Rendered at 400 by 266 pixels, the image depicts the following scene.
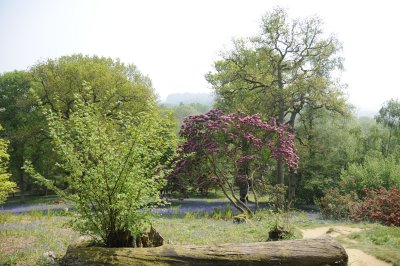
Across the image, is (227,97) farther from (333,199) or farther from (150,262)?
(150,262)

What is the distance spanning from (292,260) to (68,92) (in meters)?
24.4

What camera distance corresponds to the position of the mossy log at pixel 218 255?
6.95 metres

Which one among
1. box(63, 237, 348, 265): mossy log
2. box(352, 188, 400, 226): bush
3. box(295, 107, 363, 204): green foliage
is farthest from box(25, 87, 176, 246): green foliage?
box(295, 107, 363, 204): green foliage

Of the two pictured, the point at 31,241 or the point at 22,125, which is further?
the point at 22,125

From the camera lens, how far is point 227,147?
18.0 m

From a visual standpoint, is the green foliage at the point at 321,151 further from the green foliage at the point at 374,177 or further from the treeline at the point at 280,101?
the green foliage at the point at 374,177

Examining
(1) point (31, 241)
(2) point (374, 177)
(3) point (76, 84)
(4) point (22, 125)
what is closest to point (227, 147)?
(2) point (374, 177)

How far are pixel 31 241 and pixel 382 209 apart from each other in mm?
15198

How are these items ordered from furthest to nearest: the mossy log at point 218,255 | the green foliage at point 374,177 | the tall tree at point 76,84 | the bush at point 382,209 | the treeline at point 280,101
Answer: the tall tree at point 76,84 → the treeline at point 280,101 → the green foliage at point 374,177 → the bush at point 382,209 → the mossy log at point 218,255

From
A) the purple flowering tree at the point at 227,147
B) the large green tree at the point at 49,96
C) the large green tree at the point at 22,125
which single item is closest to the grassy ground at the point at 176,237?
the purple flowering tree at the point at 227,147

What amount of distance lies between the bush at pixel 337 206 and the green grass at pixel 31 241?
13.1m

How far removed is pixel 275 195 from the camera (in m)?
18.3

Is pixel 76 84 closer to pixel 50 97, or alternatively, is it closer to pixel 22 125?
pixel 50 97

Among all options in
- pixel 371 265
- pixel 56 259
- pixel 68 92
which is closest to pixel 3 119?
pixel 68 92
